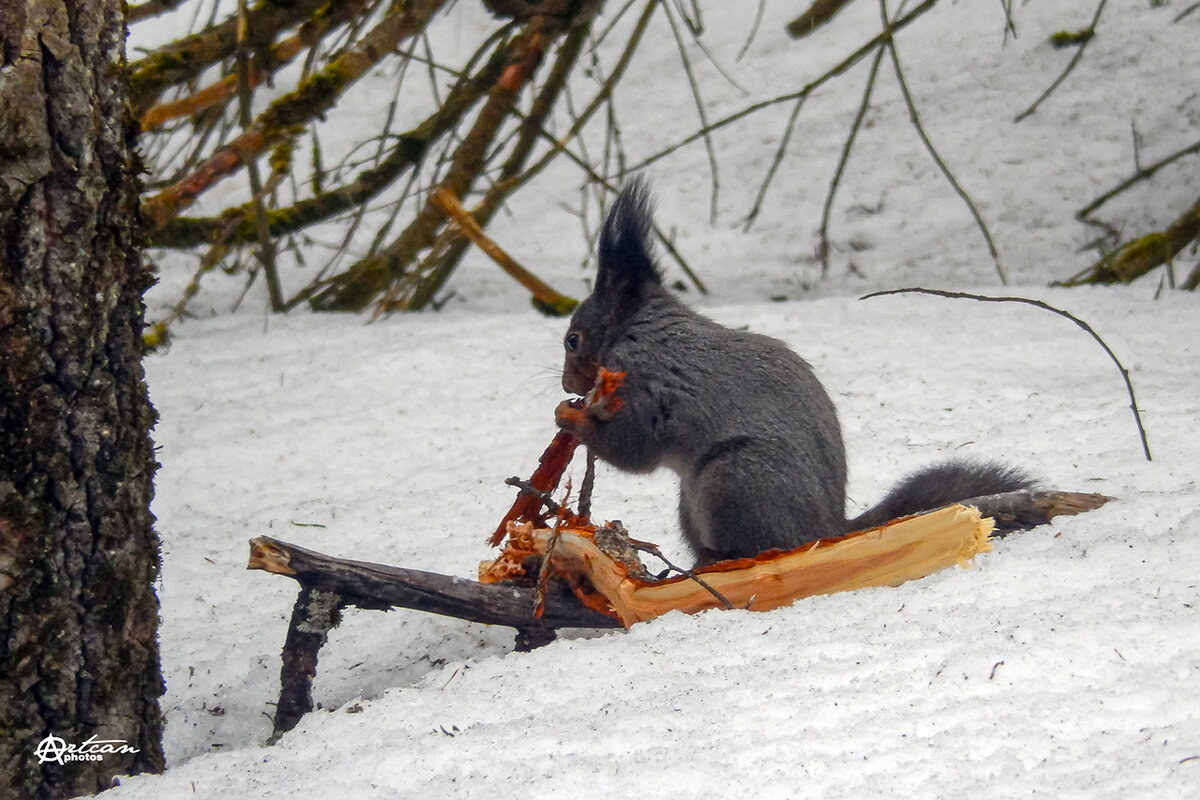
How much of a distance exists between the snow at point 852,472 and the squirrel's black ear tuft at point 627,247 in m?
0.29

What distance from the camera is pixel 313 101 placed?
429 cm

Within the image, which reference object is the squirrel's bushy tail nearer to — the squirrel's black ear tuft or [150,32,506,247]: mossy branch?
the squirrel's black ear tuft

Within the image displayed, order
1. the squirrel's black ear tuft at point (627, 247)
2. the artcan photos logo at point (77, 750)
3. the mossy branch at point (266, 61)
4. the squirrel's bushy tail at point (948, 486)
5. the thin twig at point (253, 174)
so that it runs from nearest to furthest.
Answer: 1. the artcan photos logo at point (77, 750)
2. the squirrel's bushy tail at point (948, 486)
3. the squirrel's black ear tuft at point (627, 247)
4. the thin twig at point (253, 174)
5. the mossy branch at point (266, 61)

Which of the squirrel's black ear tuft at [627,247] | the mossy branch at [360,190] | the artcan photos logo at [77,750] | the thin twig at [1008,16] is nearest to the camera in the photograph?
the artcan photos logo at [77,750]

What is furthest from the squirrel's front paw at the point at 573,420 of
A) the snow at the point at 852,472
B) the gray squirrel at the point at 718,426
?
the snow at the point at 852,472

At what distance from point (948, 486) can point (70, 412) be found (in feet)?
5.93

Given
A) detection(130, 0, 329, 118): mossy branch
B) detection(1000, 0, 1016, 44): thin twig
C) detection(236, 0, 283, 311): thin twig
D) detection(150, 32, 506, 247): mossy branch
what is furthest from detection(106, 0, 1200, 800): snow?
detection(130, 0, 329, 118): mossy branch

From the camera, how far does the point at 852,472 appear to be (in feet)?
11.3

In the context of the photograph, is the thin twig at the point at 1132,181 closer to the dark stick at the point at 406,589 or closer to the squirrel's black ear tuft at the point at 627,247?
the squirrel's black ear tuft at the point at 627,247

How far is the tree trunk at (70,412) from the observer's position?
1.87 metres

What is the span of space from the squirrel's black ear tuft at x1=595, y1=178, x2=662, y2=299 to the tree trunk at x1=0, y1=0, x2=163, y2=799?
130cm

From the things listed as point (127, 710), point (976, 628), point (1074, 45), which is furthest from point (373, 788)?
point (1074, 45)

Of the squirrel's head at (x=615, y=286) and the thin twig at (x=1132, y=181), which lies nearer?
the squirrel's head at (x=615, y=286)

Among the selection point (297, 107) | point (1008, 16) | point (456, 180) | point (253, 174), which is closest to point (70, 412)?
point (297, 107)
